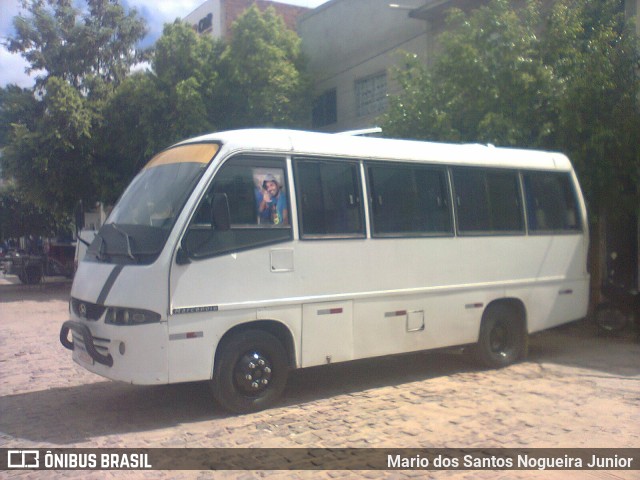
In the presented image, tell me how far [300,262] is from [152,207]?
1.63 metres

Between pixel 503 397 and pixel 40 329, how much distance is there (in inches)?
397

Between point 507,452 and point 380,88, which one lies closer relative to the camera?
point 507,452

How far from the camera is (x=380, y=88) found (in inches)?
796

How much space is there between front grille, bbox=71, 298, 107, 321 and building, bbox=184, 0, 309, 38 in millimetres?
24180

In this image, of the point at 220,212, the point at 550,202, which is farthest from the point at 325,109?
the point at 220,212

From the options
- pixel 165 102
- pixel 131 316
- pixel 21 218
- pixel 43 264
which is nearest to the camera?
pixel 131 316

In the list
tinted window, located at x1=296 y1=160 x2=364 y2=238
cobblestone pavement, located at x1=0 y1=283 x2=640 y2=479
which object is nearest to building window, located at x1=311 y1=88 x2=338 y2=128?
cobblestone pavement, located at x1=0 y1=283 x2=640 y2=479

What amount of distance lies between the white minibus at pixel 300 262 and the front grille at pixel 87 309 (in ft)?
0.08

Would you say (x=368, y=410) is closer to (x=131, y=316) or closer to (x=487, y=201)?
(x=131, y=316)

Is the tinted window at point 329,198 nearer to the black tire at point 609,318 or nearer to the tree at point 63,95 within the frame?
the black tire at point 609,318

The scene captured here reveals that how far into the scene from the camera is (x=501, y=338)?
31.3 feet

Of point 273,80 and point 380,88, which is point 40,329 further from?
point 380,88

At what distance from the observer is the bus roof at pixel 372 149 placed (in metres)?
7.17

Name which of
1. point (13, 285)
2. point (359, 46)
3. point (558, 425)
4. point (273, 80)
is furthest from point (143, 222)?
point (13, 285)
